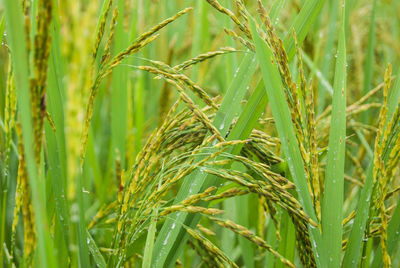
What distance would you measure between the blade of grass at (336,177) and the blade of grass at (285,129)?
0.09 ft

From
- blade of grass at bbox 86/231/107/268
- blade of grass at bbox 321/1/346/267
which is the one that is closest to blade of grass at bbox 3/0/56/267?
blade of grass at bbox 86/231/107/268

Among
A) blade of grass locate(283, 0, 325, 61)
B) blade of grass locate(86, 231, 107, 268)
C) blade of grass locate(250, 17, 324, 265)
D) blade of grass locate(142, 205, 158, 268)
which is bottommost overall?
blade of grass locate(86, 231, 107, 268)

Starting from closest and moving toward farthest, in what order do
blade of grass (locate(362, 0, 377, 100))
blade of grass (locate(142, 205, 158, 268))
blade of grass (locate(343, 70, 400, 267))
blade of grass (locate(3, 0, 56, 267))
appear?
blade of grass (locate(3, 0, 56, 267)), blade of grass (locate(142, 205, 158, 268)), blade of grass (locate(343, 70, 400, 267)), blade of grass (locate(362, 0, 377, 100))

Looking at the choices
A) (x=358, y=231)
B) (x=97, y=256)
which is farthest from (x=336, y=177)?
(x=97, y=256)

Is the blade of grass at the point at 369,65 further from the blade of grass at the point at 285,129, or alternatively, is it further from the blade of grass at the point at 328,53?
the blade of grass at the point at 285,129

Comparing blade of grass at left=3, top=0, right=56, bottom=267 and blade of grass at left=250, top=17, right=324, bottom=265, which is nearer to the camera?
blade of grass at left=3, top=0, right=56, bottom=267

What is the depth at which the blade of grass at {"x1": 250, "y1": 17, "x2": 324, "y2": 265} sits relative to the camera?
2.73ft

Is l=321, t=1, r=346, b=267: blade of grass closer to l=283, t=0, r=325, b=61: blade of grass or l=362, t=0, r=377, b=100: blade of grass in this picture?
l=283, t=0, r=325, b=61: blade of grass

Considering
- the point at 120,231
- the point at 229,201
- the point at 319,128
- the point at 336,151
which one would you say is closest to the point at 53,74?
the point at 120,231

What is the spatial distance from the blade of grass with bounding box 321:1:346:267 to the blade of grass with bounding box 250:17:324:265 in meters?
0.03

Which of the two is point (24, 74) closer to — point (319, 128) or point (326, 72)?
point (319, 128)

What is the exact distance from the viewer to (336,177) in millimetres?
866

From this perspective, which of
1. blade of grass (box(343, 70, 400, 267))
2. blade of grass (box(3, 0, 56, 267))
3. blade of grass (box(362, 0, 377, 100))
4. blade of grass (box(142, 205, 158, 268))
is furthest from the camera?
blade of grass (box(362, 0, 377, 100))

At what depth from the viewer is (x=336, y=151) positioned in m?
0.88
